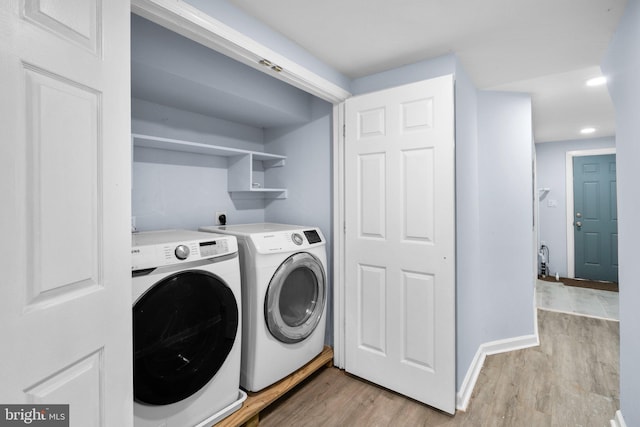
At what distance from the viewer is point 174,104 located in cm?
206

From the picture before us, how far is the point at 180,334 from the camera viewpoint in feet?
4.78

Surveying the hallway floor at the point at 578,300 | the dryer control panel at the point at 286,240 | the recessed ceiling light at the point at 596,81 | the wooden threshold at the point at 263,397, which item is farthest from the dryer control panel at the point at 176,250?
the hallway floor at the point at 578,300

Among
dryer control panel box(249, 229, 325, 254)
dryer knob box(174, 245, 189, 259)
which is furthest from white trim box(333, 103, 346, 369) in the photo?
dryer knob box(174, 245, 189, 259)

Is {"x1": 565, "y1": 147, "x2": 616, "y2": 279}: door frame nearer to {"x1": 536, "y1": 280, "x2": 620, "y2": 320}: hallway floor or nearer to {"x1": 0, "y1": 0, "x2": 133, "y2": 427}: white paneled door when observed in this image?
{"x1": 536, "y1": 280, "x2": 620, "y2": 320}: hallway floor

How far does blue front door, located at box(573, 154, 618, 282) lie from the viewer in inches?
185

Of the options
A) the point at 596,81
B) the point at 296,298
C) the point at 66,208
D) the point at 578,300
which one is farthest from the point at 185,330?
the point at 578,300

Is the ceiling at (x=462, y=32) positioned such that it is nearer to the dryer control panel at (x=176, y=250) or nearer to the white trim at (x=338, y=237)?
the white trim at (x=338, y=237)

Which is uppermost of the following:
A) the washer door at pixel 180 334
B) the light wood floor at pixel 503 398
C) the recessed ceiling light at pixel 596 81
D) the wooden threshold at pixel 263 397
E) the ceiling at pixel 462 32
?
Result: the recessed ceiling light at pixel 596 81

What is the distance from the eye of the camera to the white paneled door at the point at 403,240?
1855mm

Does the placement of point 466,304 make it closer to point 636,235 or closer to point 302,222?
point 636,235

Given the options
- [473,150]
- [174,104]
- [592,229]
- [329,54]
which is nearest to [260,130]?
[174,104]

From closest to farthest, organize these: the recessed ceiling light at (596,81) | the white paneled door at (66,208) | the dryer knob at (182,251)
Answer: the white paneled door at (66,208), the dryer knob at (182,251), the recessed ceiling light at (596,81)

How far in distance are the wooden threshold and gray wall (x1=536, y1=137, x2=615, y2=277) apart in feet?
Result: 15.7

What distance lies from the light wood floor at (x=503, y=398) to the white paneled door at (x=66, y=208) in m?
1.31
